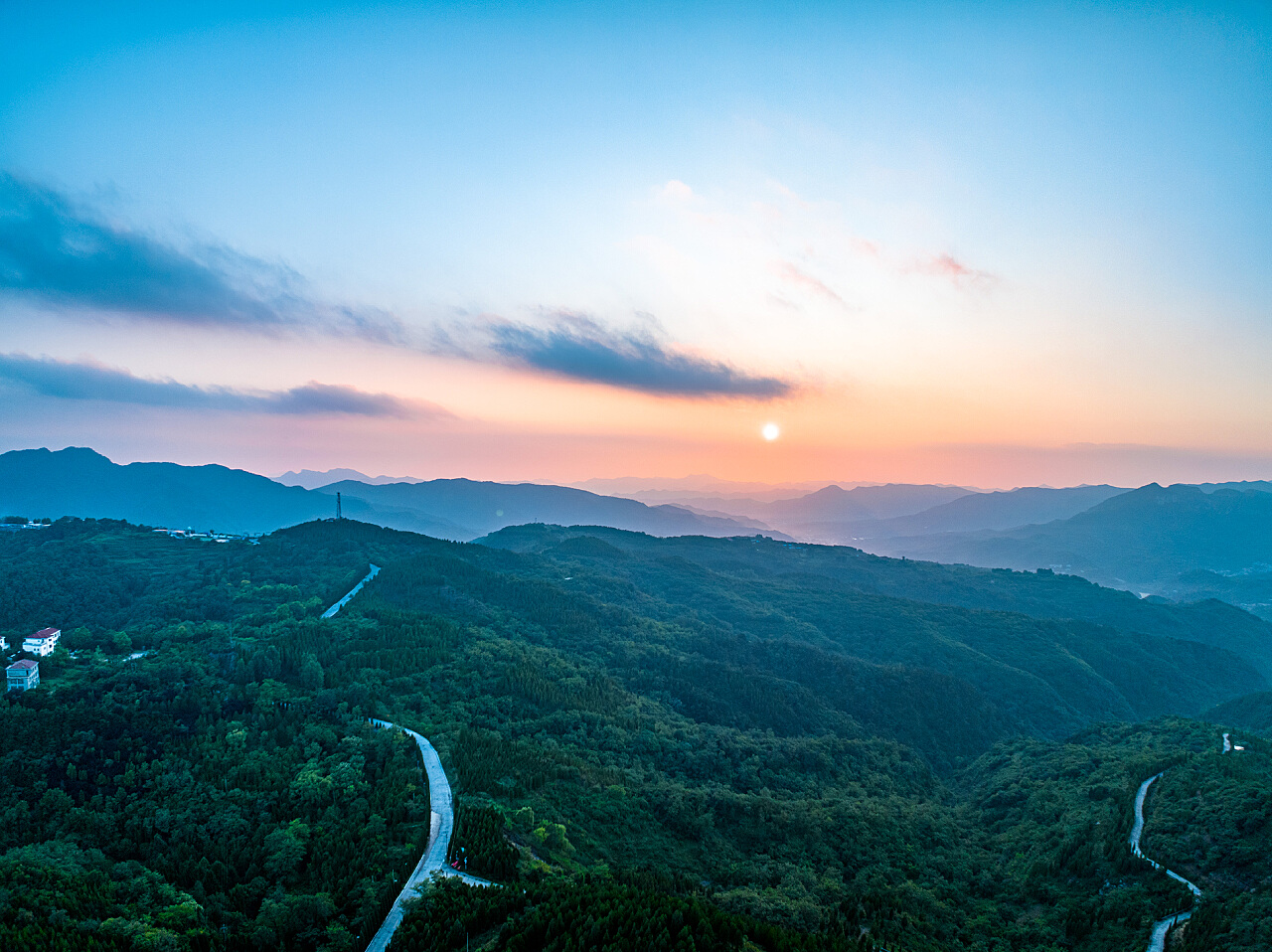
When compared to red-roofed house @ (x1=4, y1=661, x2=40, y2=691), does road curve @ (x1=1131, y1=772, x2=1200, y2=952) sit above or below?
below

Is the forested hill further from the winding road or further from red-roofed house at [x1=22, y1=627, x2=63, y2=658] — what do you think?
red-roofed house at [x1=22, y1=627, x2=63, y2=658]

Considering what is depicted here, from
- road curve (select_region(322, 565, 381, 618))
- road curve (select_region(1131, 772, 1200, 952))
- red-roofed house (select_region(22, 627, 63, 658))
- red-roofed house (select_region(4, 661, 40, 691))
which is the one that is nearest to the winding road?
red-roofed house (select_region(4, 661, 40, 691))

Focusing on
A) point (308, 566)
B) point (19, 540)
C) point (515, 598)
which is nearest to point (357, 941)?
point (515, 598)

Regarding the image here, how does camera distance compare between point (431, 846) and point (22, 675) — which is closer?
point (431, 846)

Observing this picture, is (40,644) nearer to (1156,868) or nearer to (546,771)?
(546,771)

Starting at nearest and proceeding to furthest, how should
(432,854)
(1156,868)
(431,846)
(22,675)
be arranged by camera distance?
(432,854) < (431,846) < (1156,868) < (22,675)

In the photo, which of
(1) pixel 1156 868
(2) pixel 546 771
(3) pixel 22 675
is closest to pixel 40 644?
(3) pixel 22 675
